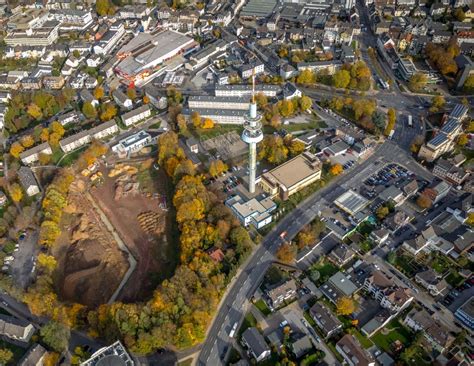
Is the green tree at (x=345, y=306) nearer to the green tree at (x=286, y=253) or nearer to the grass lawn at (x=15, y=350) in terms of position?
the green tree at (x=286, y=253)

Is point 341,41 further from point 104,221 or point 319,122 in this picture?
point 104,221

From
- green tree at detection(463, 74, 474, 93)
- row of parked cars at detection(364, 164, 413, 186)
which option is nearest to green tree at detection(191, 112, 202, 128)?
row of parked cars at detection(364, 164, 413, 186)

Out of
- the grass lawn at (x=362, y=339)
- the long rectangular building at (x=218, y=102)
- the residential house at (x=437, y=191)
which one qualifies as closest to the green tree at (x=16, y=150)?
the long rectangular building at (x=218, y=102)

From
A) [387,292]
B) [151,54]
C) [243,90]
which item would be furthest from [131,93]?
[387,292]

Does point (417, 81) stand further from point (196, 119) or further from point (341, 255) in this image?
point (341, 255)

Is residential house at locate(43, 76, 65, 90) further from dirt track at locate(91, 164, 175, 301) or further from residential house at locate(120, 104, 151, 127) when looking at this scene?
dirt track at locate(91, 164, 175, 301)

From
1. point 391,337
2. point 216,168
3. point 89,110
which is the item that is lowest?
point 391,337

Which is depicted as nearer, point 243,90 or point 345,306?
point 345,306
